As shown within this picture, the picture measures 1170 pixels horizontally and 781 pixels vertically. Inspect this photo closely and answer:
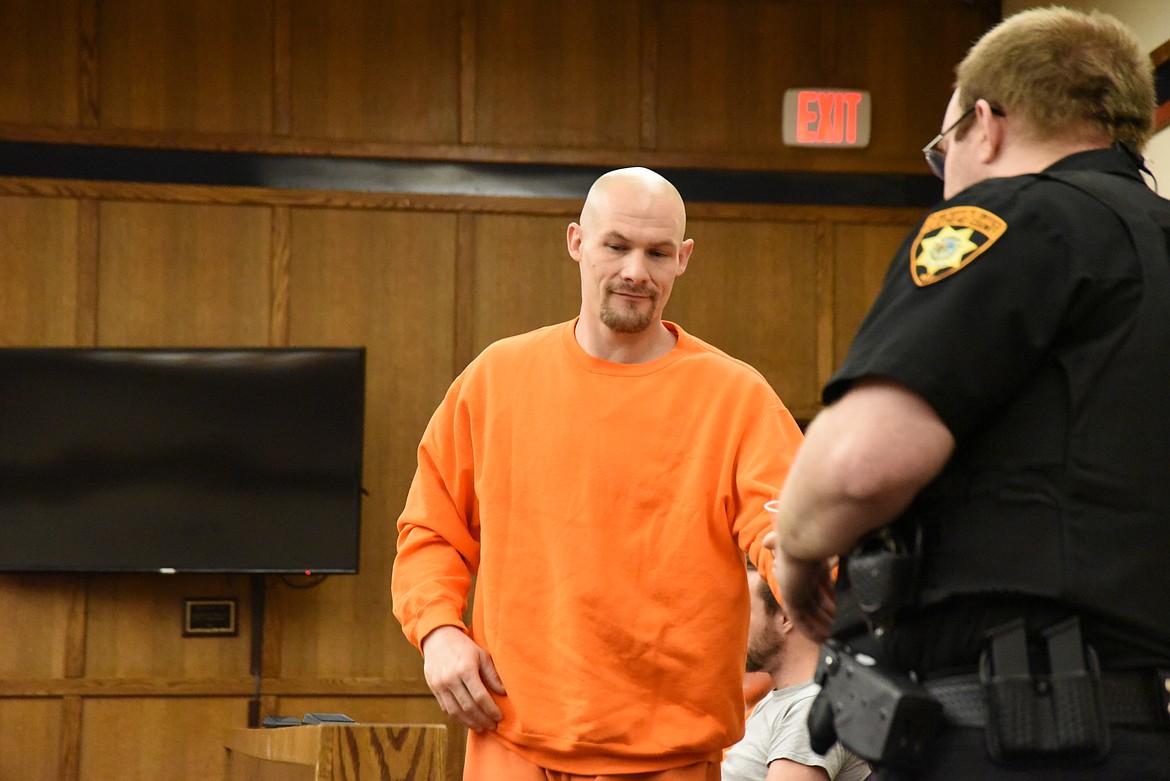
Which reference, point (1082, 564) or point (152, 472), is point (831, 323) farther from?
point (1082, 564)

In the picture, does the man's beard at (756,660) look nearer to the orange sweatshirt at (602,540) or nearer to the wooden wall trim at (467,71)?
the orange sweatshirt at (602,540)

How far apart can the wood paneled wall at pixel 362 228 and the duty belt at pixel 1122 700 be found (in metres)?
4.14

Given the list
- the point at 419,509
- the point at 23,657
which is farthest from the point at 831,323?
the point at 419,509

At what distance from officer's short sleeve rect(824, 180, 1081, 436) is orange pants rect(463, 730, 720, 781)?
2.63 ft

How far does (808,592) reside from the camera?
60.4 inches

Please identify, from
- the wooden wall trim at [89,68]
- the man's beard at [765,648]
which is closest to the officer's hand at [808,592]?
the man's beard at [765,648]

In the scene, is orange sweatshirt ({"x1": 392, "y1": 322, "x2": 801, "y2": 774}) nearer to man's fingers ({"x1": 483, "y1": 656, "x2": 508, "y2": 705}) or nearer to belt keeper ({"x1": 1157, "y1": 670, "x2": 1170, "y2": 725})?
man's fingers ({"x1": 483, "y1": 656, "x2": 508, "y2": 705})

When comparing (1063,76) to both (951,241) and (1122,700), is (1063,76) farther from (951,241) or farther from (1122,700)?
(1122,700)

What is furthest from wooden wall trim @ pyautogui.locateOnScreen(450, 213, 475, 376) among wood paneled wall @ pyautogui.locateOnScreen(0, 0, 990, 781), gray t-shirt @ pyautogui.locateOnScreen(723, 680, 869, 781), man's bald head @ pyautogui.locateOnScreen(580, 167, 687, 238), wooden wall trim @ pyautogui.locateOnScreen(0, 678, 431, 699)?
man's bald head @ pyautogui.locateOnScreen(580, 167, 687, 238)

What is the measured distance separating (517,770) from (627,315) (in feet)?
2.25

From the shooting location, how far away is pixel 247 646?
518cm

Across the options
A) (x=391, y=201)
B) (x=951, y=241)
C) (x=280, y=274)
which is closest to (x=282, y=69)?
(x=391, y=201)

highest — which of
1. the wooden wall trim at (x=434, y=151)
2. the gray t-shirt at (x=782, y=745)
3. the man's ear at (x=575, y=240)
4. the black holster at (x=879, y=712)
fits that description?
the wooden wall trim at (x=434, y=151)

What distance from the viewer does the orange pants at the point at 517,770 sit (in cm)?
191
